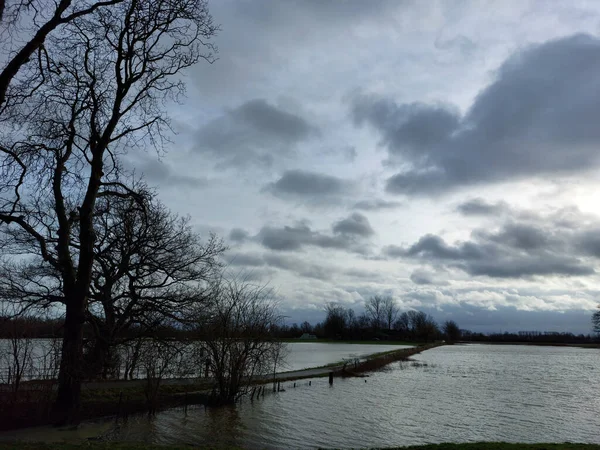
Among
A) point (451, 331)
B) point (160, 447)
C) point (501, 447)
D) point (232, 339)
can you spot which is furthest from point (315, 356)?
point (451, 331)

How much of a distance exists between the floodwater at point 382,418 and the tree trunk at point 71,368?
1.38m

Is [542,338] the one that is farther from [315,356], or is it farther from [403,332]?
[315,356]

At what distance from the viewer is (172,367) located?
22.4 m

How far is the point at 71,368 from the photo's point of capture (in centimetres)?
1595

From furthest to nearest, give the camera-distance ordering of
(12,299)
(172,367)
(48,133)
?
(172,367)
(12,299)
(48,133)

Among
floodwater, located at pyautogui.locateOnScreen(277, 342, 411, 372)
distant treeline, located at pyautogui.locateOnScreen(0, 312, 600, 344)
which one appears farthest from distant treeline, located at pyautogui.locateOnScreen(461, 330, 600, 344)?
floodwater, located at pyautogui.locateOnScreen(277, 342, 411, 372)

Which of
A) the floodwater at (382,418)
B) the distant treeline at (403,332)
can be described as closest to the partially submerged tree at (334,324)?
the distant treeline at (403,332)

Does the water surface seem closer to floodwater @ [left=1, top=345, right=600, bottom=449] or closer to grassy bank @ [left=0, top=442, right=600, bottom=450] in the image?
floodwater @ [left=1, top=345, right=600, bottom=449]

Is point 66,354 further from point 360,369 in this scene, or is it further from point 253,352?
point 360,369

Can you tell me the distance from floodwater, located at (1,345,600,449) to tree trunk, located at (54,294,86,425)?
4.52ft

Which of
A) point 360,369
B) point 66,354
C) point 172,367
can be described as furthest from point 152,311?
point 360,369

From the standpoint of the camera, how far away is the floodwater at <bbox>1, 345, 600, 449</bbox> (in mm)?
16891

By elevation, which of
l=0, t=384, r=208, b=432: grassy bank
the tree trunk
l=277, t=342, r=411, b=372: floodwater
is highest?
the tree trunk

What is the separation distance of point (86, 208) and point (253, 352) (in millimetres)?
11952
